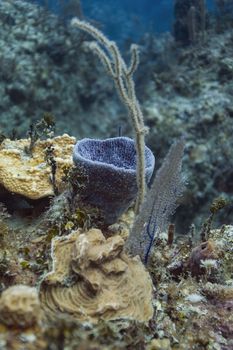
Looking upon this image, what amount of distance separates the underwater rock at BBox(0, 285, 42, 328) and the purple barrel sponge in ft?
4.50

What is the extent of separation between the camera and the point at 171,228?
3.33m

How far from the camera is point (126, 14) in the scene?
29.6 meters

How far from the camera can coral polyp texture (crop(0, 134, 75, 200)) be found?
3213 mm

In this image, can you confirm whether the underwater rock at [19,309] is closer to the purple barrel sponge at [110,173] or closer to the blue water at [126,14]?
the purple barrel sponge at [110,173]

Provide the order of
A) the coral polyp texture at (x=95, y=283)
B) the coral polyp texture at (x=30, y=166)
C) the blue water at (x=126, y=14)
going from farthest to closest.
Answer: the blue water at (x=126, y=14) < the coral polyp texture at (x=30, y=166) < the coral polyp texture at (x=95, y=283)

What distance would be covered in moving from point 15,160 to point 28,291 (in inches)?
86.4

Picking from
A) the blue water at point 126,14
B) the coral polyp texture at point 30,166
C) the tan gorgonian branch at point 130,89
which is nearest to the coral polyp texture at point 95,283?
the tan gorgonian branch at point 130,89

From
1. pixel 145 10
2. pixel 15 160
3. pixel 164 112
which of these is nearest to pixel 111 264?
pixel 15 160

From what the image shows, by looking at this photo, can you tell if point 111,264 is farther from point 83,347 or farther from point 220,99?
point 220,99

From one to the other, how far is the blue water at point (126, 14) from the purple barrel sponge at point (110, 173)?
939 inches

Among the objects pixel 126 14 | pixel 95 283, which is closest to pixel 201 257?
pixel 95 283

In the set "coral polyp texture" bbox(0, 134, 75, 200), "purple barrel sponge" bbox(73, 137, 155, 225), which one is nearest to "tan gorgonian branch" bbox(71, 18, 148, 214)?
"purple barrel sponge" bbox(73, 137, 155, 225)

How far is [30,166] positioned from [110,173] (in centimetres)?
113

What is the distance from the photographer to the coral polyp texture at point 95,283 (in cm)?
195
